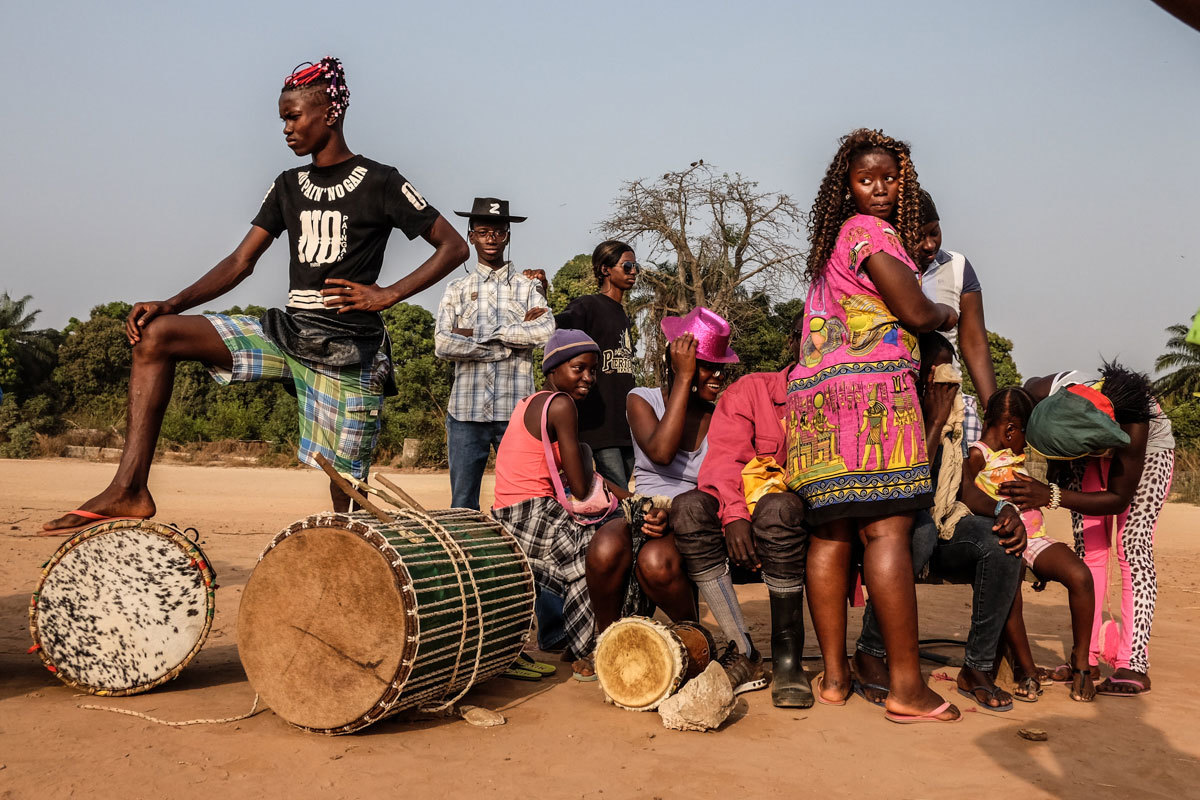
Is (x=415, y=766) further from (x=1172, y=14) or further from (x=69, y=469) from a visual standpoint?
(x=69, y=469)

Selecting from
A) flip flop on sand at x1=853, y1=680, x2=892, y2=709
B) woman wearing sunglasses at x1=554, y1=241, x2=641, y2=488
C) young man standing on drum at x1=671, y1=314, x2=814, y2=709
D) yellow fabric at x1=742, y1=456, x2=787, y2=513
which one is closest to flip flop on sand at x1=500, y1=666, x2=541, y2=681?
young man standing on drum at x1=671, y1=314, x2=814, y2=709

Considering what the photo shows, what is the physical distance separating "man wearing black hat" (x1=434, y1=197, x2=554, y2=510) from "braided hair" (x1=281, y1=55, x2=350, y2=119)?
1830 mm

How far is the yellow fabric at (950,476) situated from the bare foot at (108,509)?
130 inches

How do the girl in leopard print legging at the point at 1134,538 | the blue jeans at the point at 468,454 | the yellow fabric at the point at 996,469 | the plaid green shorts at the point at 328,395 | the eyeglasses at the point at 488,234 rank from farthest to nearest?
the eyeglasses at the point at 488,234 → the blue jeans at the point at 468,454 → the girl in leopard print legging at the point at 1134,538 → the yellow fabric at the point at 996,469 → the plaid green shorts at the point at 328,395

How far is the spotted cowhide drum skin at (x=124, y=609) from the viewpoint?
3973mm

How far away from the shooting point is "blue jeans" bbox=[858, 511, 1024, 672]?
4.17m

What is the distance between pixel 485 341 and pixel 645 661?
273 centimetres

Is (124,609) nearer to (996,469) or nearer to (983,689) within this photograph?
(983,689)

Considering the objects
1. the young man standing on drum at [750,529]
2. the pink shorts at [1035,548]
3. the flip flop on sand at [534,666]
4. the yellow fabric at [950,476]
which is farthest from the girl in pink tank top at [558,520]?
the pink shorts at [1035,548]

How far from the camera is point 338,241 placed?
14.4ft

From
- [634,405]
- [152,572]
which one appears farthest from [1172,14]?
[152,572]

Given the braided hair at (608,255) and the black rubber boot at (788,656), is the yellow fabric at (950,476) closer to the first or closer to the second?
the black rubber boot at (788,656)

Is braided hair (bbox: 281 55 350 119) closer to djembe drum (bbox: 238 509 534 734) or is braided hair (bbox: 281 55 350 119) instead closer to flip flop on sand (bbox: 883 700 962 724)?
djembe drum (bbox: 238 509 534 734)

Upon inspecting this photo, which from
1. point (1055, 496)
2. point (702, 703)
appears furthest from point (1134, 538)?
point (702, 703)
